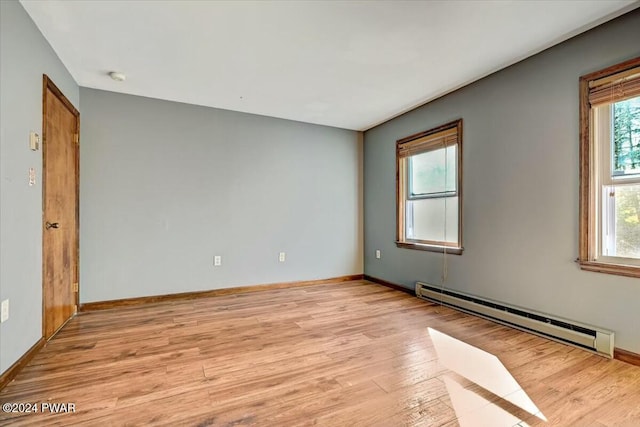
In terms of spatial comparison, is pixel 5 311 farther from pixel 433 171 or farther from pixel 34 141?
pixel 433 171

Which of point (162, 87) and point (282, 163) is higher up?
point (162, 87)

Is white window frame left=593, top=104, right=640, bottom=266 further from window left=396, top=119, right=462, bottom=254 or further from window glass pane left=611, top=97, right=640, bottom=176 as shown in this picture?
window left=396, top=119, right=462, bottom=254

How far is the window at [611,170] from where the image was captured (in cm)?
211

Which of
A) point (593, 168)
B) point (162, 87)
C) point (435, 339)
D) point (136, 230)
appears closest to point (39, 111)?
point (162, 87)

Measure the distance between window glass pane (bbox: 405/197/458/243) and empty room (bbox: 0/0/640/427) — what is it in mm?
38

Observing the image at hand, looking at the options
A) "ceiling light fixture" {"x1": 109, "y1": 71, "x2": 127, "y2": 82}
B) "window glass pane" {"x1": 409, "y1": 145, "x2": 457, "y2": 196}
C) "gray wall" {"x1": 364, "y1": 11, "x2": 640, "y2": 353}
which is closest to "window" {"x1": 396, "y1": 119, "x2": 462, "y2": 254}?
"window glass pane" {"x1": 409, "y1": 145, "x2": 457, "y2": 196}

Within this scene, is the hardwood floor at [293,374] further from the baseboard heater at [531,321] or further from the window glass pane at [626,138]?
the window glass pane at [626,138]

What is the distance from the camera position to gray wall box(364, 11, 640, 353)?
7.23 feet

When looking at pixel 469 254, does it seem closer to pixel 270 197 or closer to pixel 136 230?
pixel 270 197

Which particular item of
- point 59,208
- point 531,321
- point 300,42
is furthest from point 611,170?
point 59,208

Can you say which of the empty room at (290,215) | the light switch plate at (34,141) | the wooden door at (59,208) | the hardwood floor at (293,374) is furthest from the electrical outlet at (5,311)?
the light switch plate at (34,141)

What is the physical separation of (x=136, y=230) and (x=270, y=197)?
1667mm

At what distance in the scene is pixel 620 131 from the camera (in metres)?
2.19

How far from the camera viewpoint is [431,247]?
12.0 feet
